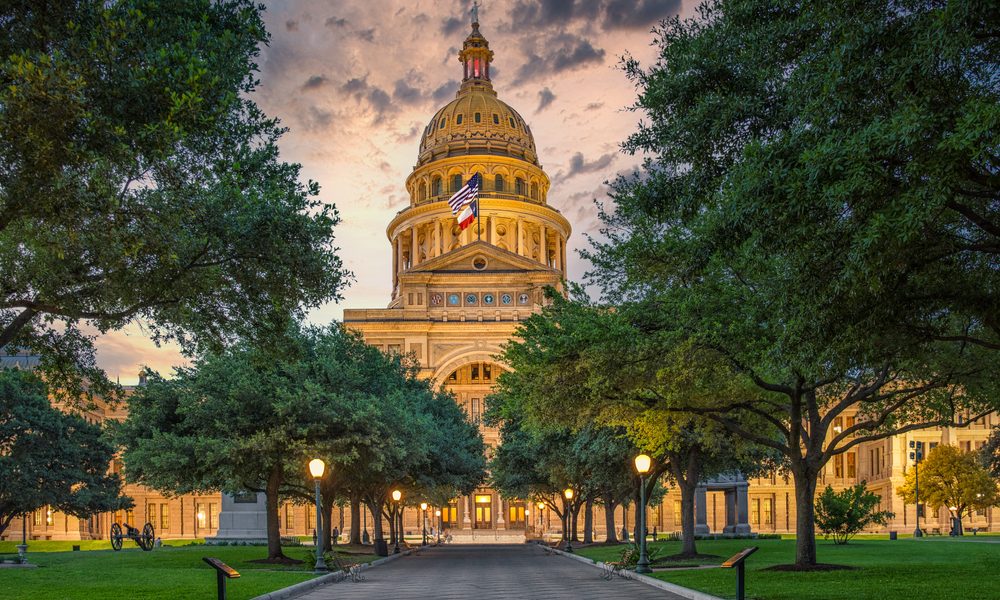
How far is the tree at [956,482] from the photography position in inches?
3233

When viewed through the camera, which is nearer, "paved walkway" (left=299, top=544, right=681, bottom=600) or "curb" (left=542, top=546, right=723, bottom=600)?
"curb" (left=542, top=546, right=723, bottom=600)

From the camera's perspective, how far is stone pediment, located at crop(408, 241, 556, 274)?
117m

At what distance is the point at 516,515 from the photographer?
115188mm

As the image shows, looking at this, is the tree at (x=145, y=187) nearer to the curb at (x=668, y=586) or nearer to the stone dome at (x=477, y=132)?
the curb at (x=668, y=586)

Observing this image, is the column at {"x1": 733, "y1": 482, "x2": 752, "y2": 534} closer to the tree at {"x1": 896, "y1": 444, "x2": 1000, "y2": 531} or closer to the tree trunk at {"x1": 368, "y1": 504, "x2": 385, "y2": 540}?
the tree at {"x1": 896, "y1": 444, "x2": 1000, "y2": 531}

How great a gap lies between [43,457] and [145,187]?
45670 mm

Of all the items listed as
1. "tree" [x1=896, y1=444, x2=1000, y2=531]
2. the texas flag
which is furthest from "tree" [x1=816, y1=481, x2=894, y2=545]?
the texas flag

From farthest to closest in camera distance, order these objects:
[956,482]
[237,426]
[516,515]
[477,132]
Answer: [477,132]
[516,515]
[956,482]
[237,426]

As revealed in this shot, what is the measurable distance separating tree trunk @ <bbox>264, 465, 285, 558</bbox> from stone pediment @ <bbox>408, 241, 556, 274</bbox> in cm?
7995

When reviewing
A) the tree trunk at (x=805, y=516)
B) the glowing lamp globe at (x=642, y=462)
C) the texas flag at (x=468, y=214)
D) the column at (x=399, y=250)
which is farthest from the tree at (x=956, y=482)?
the column at (x=399, y=250)

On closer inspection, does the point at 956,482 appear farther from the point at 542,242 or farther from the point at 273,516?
the point at 542,242

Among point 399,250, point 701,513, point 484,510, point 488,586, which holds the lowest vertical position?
point 484,510

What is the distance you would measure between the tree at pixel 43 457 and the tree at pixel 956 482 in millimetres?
62379

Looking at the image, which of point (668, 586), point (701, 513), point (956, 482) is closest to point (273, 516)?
point (668, 586)
